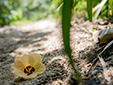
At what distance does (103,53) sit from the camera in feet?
3.15

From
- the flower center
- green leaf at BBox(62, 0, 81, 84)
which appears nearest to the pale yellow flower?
the flower center

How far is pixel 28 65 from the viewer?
3.48 ft

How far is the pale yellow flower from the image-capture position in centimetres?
99

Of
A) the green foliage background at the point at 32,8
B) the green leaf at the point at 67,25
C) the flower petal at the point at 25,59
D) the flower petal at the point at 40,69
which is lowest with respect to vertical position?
the green leaf at the point at 67,25

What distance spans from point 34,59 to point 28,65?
3.1 inches

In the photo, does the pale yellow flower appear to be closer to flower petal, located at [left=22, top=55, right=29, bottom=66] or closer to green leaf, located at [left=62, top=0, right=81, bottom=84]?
flower petal, located at [left=22, top=55, right=29, bottom=66]

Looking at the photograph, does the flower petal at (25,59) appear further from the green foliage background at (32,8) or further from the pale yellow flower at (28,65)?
the green foliage background at (32,8)

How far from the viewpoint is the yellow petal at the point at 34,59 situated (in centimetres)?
102

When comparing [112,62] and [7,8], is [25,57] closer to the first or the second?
[112,62]

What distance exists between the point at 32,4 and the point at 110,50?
6.51m

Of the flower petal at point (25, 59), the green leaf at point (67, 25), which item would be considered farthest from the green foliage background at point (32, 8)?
the green leaf at point (67, 25)

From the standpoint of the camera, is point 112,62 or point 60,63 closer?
point 112,62

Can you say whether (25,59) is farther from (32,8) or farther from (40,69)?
(32,8)

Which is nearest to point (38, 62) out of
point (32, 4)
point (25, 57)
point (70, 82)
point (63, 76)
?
point (25, 57)
